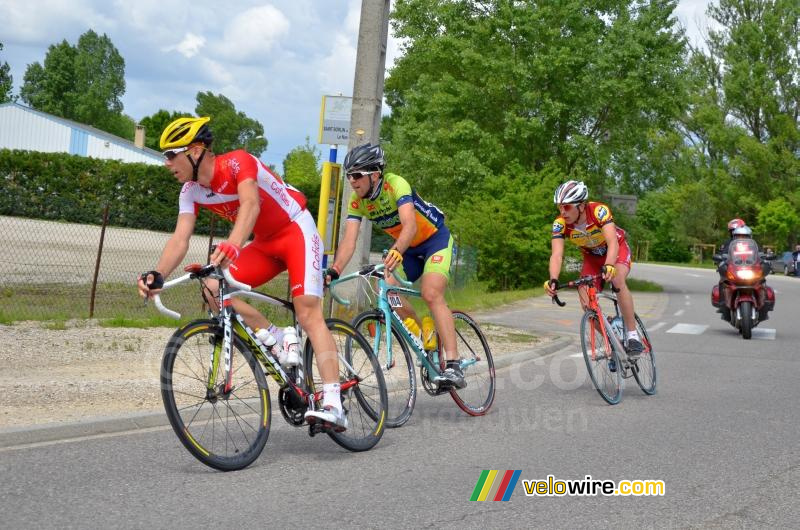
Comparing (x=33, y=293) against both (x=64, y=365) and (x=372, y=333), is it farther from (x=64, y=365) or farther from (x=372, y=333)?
(x=372, y=333)

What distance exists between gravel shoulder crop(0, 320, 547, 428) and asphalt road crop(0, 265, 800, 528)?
2.41 feet

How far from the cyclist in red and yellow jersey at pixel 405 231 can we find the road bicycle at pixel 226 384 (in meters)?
0.90

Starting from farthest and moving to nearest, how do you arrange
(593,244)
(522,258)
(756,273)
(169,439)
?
(522,258)
(756,273)
(593,244)
(169,439)

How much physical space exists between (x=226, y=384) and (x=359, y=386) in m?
1.13

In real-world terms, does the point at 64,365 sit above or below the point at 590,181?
below

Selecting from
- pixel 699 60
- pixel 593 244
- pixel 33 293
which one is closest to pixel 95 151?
pixel 699 60

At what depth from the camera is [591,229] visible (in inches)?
333

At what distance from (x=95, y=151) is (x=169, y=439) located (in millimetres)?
62184

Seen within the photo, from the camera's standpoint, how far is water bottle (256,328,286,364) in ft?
18.2

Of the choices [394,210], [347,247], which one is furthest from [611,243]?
[347,247]

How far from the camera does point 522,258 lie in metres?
27.6

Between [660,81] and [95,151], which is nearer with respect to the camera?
[660,81]

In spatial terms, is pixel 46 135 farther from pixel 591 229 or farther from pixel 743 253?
pixel 591 229

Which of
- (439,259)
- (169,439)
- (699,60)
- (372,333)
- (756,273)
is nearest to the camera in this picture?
(169,439)
